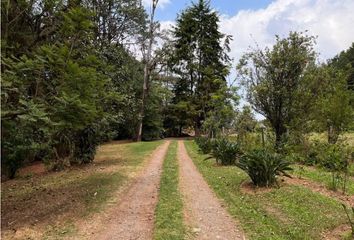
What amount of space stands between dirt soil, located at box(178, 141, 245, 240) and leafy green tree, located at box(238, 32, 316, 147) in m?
7.68

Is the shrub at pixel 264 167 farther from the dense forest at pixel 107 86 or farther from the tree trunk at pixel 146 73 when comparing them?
the tree trunk at pixel 146 73

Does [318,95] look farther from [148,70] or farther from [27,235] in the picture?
[148,70]

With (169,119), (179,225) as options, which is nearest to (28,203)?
(179,225)

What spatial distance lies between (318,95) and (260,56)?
346 centimetres

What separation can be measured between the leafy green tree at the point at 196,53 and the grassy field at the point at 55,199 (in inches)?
1186

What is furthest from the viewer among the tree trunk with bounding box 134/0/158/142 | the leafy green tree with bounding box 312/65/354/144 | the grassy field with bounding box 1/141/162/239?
the tree trunk with bounding box 134/0/158/142

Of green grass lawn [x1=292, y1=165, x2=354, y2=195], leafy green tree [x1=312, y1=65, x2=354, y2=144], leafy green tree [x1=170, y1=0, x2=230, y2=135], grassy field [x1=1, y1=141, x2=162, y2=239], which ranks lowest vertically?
grassy field [x1=1, y1=141, x2=162, y2=239]

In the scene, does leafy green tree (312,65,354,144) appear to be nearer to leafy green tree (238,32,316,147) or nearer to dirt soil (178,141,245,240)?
leafy green tree (238,32,316,147)

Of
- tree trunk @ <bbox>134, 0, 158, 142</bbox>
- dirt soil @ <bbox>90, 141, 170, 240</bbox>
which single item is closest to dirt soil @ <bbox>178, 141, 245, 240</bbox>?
dirt soil @ <bbox>90, 141, 170, 240</bbox>

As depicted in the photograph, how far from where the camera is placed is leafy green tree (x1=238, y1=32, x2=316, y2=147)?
17.4m

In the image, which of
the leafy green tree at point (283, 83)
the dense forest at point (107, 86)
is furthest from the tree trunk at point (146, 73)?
the leafy green tree at point (283, 83)

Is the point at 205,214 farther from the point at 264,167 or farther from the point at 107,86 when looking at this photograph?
the point at 107,86

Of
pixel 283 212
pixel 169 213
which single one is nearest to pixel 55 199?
pixel 169 213

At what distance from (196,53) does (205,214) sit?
40244 millimetres
